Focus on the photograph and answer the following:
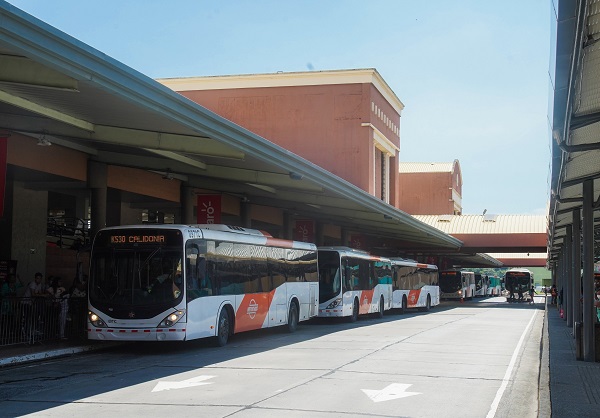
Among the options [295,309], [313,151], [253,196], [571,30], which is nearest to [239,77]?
[313,151]

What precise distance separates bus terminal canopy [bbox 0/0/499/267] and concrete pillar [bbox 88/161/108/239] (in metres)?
0.31

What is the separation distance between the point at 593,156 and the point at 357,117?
4541cm

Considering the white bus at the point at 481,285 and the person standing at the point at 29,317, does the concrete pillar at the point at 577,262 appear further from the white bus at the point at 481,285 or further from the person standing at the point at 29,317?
the white bus at the point at 481,285

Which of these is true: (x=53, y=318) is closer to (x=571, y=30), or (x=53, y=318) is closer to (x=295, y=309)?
(x=295, y=309)

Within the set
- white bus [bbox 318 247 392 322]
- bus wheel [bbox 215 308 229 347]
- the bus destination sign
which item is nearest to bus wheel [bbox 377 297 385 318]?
white bus [bbox 318 247 392 322]

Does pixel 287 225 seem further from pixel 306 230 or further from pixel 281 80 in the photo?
pixel 281 80

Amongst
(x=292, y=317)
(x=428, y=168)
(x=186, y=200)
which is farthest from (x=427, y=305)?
(x=428, y=168)

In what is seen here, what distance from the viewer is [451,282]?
78.9 meters

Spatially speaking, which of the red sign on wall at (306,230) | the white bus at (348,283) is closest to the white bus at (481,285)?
the red sign on wall at (306,230)

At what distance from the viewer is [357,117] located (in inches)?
2343

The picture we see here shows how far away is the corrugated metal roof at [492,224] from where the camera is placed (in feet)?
220

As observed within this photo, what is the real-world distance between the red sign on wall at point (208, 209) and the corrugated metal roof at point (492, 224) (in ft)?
137

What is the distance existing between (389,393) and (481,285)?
3705 inches

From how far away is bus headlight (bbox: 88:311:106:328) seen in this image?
20.4m
